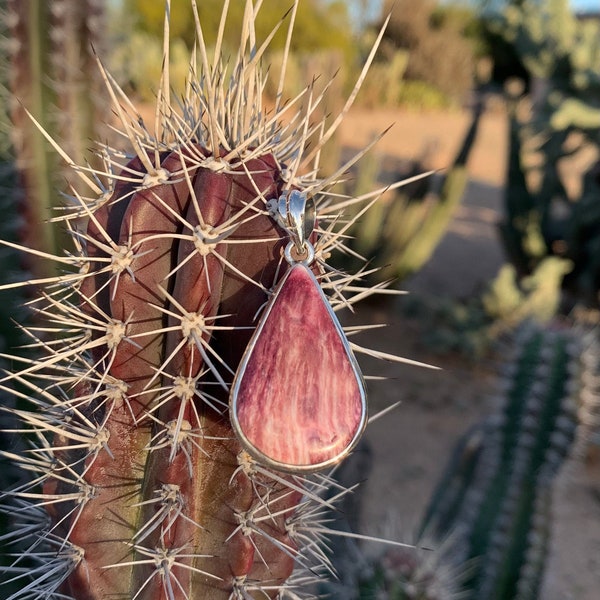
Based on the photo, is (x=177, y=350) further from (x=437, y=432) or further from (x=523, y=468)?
(x=437, y=432)

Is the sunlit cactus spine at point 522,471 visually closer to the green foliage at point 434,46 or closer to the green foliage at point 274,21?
the green foliage at point 274,21

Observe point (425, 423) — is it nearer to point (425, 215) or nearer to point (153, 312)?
point (425, 215)

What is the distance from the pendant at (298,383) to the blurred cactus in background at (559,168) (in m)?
4.82

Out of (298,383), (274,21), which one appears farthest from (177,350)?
(274,21)

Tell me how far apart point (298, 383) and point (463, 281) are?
6360 millimetres

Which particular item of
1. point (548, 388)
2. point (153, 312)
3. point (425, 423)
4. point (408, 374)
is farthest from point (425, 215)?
point (153, 312)

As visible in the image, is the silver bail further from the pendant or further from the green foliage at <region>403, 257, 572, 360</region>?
the green foliage at <region>403, 257, 572, 360</region>

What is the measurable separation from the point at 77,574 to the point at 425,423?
11.6 feet

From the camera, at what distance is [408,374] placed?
15.6ft

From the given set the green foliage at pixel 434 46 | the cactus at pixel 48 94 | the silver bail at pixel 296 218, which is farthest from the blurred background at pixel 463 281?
the green foliage at pixel 434 46

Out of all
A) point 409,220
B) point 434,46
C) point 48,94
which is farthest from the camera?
point 434,46

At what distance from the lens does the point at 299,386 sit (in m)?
0.66

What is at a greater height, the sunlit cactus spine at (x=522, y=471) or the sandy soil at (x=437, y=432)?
the sunlit cactus spine at (x=522, y=471)

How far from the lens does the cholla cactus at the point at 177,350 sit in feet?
2.44
